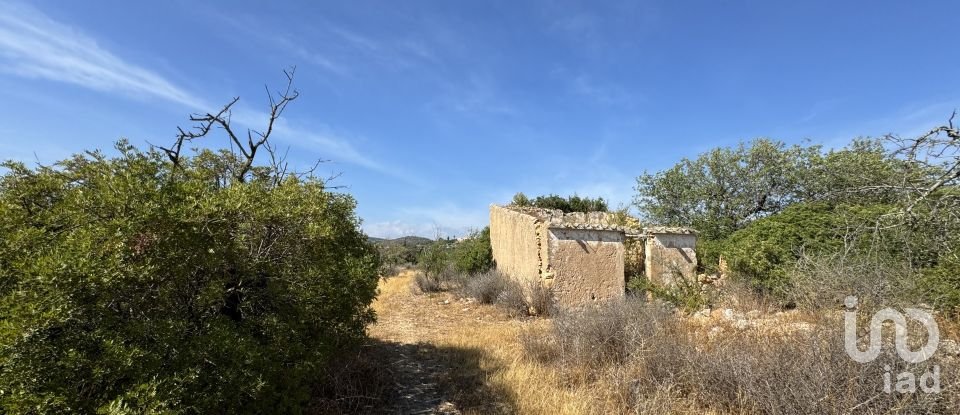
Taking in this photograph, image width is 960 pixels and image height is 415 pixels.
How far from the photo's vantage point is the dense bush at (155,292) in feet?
7.15

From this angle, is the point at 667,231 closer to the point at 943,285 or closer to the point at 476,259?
the point at 943,285

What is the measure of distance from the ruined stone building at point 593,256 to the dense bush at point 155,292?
246 inches

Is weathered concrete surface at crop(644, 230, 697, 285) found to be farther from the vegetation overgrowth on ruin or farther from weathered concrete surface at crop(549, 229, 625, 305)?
the vegetation overgrowth on ruin

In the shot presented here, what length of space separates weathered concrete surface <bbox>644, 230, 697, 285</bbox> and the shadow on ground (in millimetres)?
5889

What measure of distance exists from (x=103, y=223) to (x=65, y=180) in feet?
3.81

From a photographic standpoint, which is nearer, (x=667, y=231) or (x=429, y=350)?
(x=429, y=350)

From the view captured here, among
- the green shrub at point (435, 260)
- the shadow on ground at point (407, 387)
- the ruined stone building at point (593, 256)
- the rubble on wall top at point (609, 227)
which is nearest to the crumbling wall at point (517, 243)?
the ruined stone building at point (593, 256)

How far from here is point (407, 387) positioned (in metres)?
5.36

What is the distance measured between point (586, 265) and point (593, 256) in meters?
0.27

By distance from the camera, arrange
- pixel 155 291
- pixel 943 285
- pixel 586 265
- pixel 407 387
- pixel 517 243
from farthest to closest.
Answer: pixel 517 243
pixel 586 265
pixel 943 285
pixel 407 387
pixel 155 291

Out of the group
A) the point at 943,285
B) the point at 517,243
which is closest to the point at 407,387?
the point at 943,285

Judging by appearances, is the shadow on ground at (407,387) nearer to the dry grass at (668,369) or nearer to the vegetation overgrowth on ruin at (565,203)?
the dry grass at (668,369)

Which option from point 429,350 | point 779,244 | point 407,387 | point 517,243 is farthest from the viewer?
point 517,243

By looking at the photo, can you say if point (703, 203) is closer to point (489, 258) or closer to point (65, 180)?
point (489, 258)
